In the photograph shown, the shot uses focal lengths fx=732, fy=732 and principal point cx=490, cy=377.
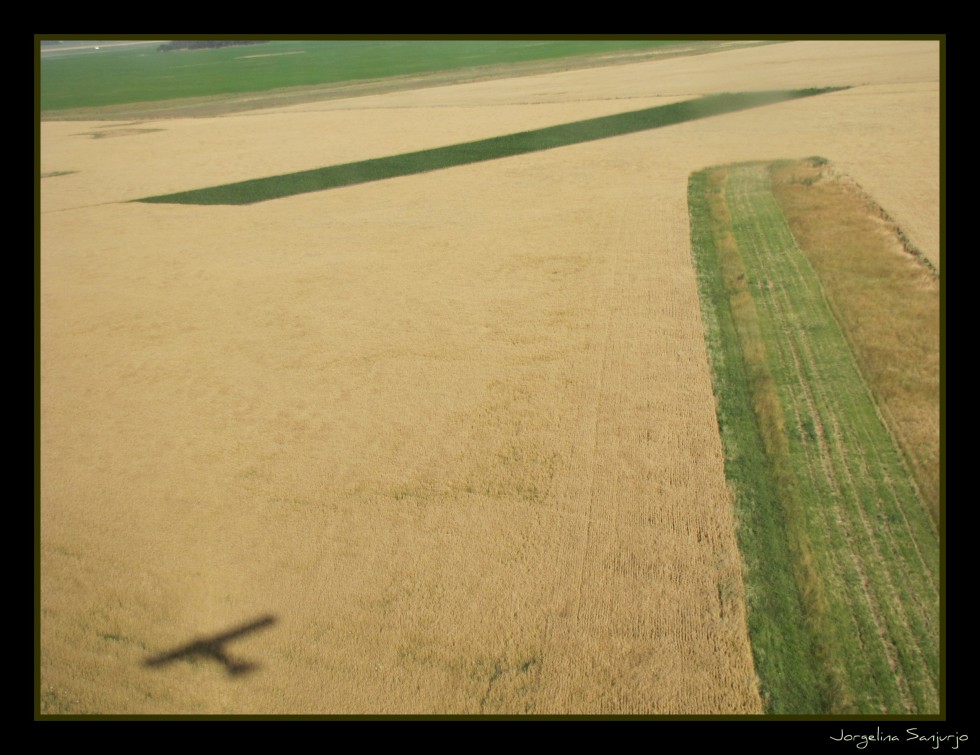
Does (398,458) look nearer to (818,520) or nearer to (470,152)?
(818,520)

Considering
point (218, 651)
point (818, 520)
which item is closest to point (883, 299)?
point (818, 520)

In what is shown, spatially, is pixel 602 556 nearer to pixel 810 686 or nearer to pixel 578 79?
pixel 810 686

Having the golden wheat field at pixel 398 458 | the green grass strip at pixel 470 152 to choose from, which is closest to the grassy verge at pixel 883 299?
the golden wheat field at pixel 398 458

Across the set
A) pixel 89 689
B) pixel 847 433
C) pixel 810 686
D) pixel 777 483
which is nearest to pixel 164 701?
pixel 89 689

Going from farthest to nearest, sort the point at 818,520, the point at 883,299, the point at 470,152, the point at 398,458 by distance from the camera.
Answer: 1. the point at 470,152
2. the point at 883,299
3. the point at 398,458
4. the point at 818,520

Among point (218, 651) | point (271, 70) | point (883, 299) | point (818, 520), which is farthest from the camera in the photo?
point (271, 70)

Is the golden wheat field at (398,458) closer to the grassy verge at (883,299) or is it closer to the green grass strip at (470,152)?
the grassy verge at (883,299)
